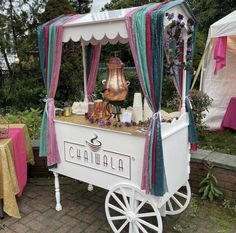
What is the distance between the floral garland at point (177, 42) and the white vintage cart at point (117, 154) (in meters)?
0.10

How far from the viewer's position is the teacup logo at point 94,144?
2.48m

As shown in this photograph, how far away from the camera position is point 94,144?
8.25 ft

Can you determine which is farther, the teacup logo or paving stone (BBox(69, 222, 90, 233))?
paving stone (BBox(69, 222, 90, 233))

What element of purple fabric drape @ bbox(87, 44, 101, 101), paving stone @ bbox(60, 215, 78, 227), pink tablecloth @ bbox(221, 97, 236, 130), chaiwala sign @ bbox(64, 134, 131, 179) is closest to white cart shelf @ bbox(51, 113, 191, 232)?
chaiwala sign @ bbox(64, 134, 131, 179)

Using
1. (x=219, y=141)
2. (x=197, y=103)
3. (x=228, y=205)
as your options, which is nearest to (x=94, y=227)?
(x=228, y=205)

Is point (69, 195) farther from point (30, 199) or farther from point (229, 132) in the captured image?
point (229, 132)

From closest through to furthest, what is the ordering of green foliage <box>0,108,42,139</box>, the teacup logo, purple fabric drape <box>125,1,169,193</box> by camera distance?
purple fabric drape <box>125,1,169,193</box>
the teacup logo
green foliage <box>0,108,42,139</box>

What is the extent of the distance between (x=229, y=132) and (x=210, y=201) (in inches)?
103

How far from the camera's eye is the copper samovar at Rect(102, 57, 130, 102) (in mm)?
2635

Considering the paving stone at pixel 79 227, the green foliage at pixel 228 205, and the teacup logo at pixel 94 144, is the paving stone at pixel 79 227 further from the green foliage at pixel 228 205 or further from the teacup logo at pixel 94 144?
the green foliage at pixel 228 205

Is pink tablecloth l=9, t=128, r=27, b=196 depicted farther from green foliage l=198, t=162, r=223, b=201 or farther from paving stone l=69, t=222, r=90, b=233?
green foliage l=198, t=162, r=223, b=201

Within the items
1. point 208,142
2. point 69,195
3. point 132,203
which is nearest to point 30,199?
point 69,195

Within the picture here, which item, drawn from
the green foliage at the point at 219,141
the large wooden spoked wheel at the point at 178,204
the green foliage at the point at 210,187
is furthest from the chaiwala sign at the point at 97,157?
the green foliage at the point at 219,141

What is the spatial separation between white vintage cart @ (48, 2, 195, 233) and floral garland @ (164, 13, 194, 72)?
4.1 inches
